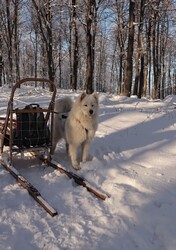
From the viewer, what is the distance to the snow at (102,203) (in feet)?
10.8

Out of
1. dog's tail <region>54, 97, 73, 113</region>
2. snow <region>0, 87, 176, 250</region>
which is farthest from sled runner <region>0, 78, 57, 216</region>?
dog's tail <region>54, 97, 73, 113</region>

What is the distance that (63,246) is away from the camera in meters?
3.16

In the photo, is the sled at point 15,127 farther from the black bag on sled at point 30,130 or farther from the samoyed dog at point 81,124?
the samoyed dog at point 81,124

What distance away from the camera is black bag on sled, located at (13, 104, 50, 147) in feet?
18.3

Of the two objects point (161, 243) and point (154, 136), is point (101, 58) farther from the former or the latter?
point (161, 243)

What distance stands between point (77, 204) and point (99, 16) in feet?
64.7

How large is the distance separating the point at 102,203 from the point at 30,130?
219cm

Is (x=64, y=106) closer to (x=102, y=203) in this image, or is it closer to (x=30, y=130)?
(x=30, y=130)

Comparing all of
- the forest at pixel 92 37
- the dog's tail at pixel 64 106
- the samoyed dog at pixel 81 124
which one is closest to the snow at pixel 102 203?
the samoyed dog at pixel 81 124

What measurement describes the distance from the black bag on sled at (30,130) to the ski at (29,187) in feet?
1.48

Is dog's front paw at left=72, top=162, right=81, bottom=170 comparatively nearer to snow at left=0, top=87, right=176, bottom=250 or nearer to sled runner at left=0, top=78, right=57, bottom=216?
snow at left=0, top=87, right=176, bottom=250

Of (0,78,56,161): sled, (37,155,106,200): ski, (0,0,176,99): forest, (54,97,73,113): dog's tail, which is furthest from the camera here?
(0,0,176,99): forest

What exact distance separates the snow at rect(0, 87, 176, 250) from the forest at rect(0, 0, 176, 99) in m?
9.32

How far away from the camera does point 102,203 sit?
4.16 metres
